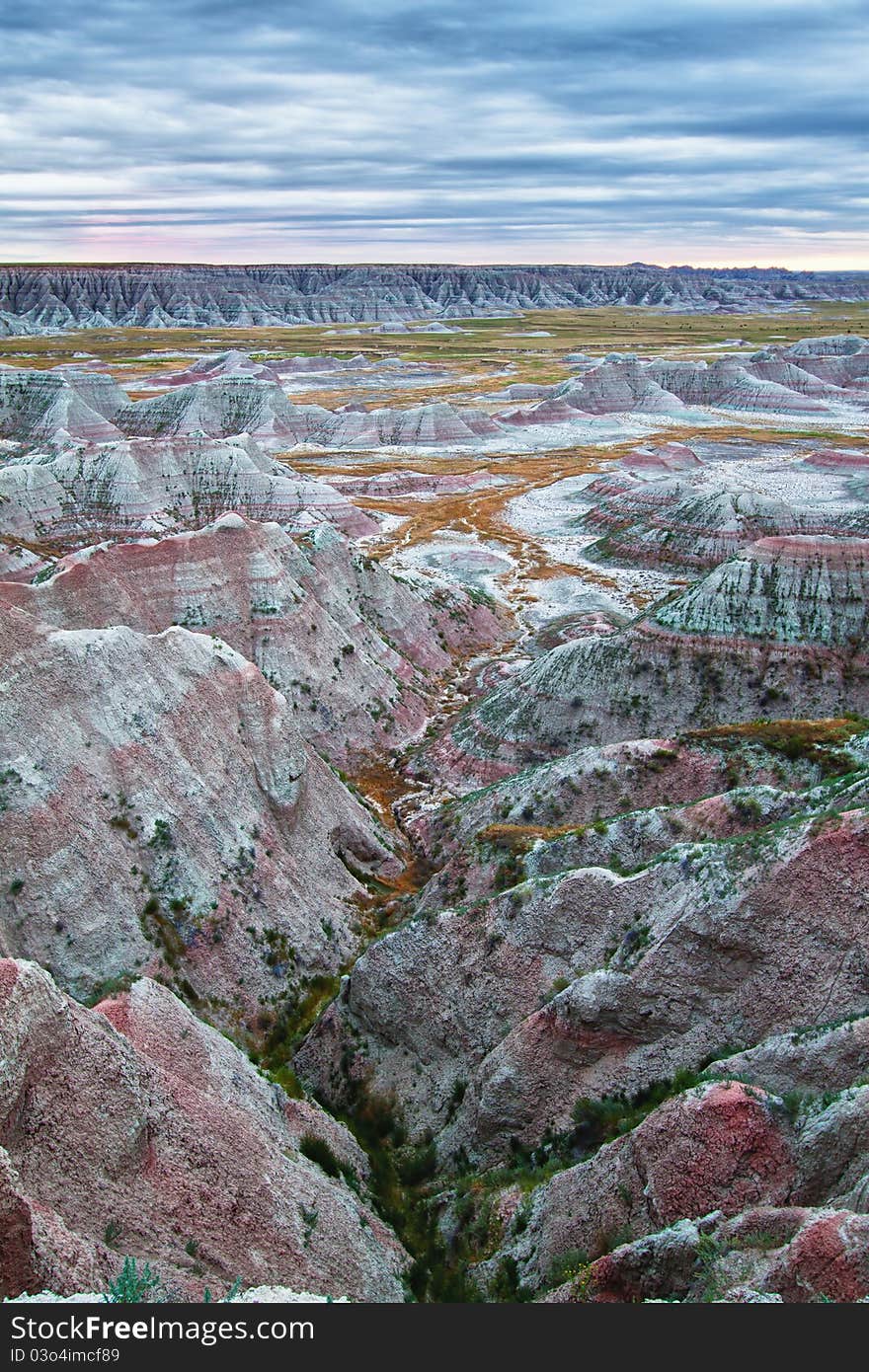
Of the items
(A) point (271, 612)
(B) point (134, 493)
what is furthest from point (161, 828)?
(B) point (134, 493)

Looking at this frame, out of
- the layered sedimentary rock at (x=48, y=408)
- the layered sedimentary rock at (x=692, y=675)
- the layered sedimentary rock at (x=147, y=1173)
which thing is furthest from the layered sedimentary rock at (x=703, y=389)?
the layered sedimentary rock at (x=147, y=1173)

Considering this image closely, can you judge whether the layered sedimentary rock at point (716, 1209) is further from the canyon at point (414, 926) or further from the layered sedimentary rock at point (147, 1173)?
the layered sedimentary rock at point (147, 1173)

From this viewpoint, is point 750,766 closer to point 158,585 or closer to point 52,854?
point 52,854

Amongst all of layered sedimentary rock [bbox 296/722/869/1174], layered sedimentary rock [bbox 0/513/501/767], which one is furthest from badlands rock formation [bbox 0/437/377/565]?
layered sedimentary rock [bbox 296/722/869/1174]

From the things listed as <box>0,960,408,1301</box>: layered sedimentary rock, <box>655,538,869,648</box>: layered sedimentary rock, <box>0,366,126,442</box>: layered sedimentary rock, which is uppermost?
<box>0,366,126,442</box>: layered sedimentary rock

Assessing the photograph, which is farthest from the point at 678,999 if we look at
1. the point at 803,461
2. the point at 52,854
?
the point at 803,461

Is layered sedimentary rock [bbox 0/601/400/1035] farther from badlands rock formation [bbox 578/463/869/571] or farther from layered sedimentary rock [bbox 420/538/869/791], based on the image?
badlands rock formation [bbox 578/463/869/571]
